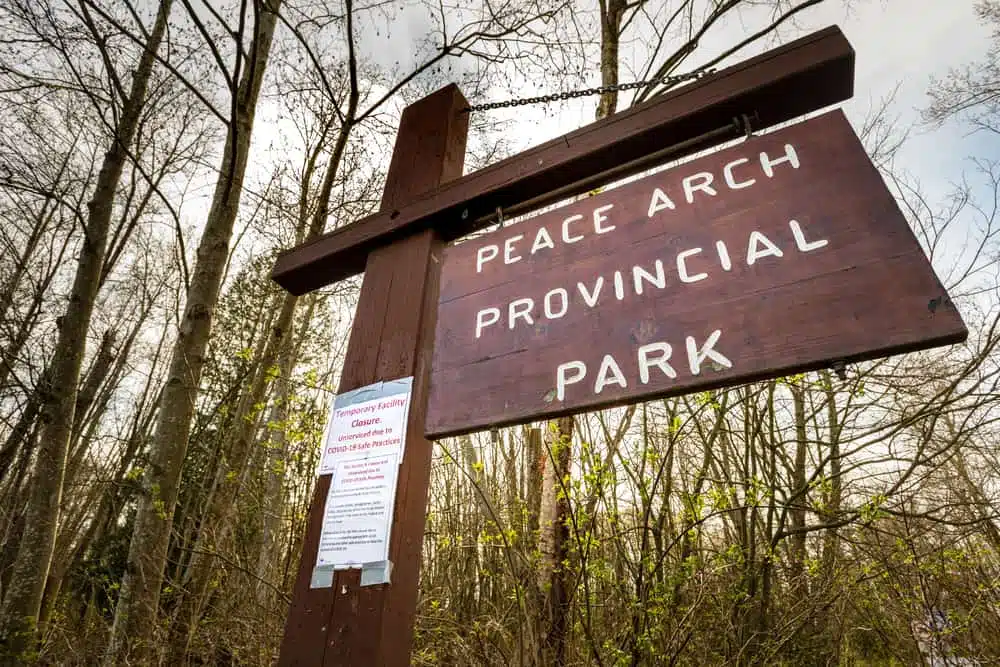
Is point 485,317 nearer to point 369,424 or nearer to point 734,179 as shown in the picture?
point 369,424

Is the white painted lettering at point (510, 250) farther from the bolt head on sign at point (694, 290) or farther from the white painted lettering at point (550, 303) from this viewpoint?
the white painted lettering at point (550, 303)

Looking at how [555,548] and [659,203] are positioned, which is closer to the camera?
[659,203]

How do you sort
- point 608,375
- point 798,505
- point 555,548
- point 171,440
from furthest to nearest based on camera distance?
point 798,505
point 171,440
point 555,548
point 608,375

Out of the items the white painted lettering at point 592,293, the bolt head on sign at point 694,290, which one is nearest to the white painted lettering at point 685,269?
the bolt head on sign at point 694,290

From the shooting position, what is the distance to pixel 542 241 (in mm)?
1771

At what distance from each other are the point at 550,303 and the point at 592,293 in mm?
135

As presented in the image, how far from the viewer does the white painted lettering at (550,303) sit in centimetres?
157

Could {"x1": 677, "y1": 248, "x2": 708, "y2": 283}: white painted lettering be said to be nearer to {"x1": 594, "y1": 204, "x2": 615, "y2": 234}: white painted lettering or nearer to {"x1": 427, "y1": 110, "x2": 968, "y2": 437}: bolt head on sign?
{"x1": 427, "y1": 110, "x2": 968, "y2": 437}: bolt head on sign

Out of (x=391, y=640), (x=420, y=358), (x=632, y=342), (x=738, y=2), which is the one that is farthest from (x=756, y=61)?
(x=738, y=2)

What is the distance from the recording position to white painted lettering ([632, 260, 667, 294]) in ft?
4.75

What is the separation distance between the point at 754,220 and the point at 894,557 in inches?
179

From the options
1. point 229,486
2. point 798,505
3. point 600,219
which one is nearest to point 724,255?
point 600,219

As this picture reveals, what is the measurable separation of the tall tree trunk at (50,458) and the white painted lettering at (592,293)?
4.26 meters

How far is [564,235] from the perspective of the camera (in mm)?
1736
